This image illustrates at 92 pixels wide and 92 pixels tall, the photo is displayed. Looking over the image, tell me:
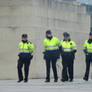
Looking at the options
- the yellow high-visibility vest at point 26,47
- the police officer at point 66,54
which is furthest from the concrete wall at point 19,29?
the police officer at point 66,54

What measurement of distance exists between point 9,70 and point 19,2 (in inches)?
114

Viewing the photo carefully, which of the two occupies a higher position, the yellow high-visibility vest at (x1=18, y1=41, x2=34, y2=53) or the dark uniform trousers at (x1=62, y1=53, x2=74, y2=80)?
the yellow high-visibility vest at (x1=18, y1=41, x2=34, y2=53)

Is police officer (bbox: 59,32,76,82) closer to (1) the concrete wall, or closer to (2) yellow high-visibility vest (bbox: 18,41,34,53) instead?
(2) yellow high-visibility vest (bbox: 18,41,34,53)

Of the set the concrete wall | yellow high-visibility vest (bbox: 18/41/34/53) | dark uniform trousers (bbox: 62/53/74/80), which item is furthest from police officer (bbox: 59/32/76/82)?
the concrete wall

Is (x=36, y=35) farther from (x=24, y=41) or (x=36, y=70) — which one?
(x=24, y=41)

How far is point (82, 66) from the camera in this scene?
23078 millimetres

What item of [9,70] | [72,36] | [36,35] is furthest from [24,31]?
[72,36]

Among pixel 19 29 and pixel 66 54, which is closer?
pixel 66 54

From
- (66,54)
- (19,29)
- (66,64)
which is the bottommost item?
(66,64)

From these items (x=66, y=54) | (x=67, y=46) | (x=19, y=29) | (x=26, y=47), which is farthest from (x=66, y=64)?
A: (x=19, y=29)

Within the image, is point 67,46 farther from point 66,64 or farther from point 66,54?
point 66,64

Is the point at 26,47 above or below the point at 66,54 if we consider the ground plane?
above

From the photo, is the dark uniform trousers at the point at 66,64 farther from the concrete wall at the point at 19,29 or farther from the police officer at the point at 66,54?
the concrete wall at the point at 19,29

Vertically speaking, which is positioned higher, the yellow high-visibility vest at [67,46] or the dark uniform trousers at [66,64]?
the yellow high-visibility vest at [67,46]
